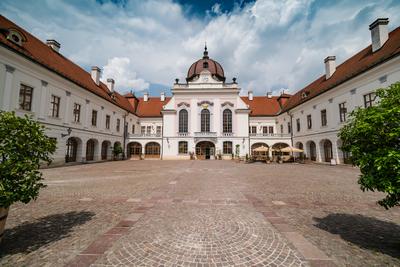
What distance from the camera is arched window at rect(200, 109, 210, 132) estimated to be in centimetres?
3005

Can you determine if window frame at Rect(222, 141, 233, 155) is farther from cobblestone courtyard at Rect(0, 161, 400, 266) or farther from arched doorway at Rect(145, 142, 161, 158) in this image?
cobblestone courtyard at Rect(0, 161, 400, 266)

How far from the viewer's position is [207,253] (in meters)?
2.75

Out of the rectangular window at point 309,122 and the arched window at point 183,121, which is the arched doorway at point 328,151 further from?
the arched window at point 183,121

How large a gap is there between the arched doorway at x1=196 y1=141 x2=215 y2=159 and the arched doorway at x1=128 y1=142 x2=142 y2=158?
10.1 m

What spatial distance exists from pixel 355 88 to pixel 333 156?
23.6 ft

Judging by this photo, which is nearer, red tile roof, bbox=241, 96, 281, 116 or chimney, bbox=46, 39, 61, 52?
chimney, bbox=46, 39, 61, 52

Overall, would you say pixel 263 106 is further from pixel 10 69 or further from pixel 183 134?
pixel 10 69

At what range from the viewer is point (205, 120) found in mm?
30203

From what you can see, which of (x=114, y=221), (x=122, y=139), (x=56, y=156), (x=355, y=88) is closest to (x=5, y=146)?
(x=114, y=221)

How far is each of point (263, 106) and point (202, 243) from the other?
3538 cm

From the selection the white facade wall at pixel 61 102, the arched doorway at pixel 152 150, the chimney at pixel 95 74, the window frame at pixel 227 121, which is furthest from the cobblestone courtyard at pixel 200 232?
the arched doorway at pixel 152 150

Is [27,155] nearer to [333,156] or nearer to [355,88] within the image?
[355,88]

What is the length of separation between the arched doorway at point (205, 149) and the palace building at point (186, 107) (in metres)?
0.17

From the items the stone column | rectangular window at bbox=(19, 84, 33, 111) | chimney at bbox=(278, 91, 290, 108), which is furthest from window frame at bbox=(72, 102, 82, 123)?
chimney at bbox=(278, 91, 290, 108)
